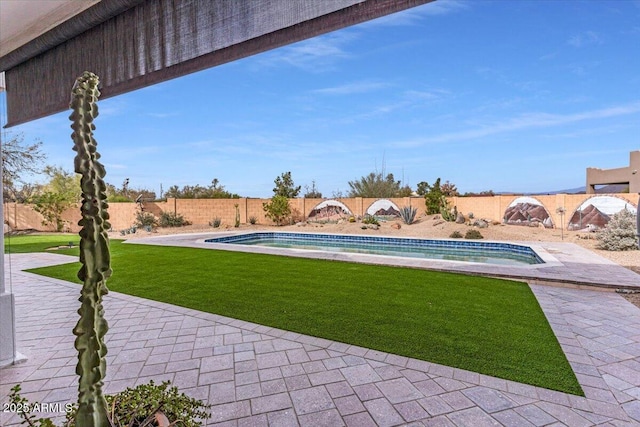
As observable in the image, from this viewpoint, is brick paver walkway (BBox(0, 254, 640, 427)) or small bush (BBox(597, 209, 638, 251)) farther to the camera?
small bush (BBox(597, 209, 638, 251))

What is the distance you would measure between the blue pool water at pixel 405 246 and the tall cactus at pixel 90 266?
370 inches

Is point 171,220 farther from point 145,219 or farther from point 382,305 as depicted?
point 382,305

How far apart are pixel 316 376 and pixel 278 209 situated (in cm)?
1539

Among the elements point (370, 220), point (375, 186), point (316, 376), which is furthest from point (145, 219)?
point (316, 376)

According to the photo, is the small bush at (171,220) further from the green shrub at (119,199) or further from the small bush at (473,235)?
the small bush at (473,235)

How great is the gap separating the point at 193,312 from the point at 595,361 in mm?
4537

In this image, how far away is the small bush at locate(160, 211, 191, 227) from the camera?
16766 mm

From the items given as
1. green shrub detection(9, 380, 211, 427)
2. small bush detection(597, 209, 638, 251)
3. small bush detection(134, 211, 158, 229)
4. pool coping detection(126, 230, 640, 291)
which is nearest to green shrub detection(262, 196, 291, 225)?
small bush detection(134, 211, 158, 229)

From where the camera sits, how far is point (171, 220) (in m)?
16.9

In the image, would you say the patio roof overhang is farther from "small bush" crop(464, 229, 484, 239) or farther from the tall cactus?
"small bush" crop(464, 229, 484, 239)

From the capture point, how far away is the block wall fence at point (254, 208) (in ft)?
47.3

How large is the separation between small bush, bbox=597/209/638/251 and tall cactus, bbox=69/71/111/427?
1229 centimetres

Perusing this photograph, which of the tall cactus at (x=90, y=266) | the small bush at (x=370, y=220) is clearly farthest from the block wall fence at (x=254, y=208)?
the tall cactus at (x=90, y=266)

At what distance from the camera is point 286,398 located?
2549mm
